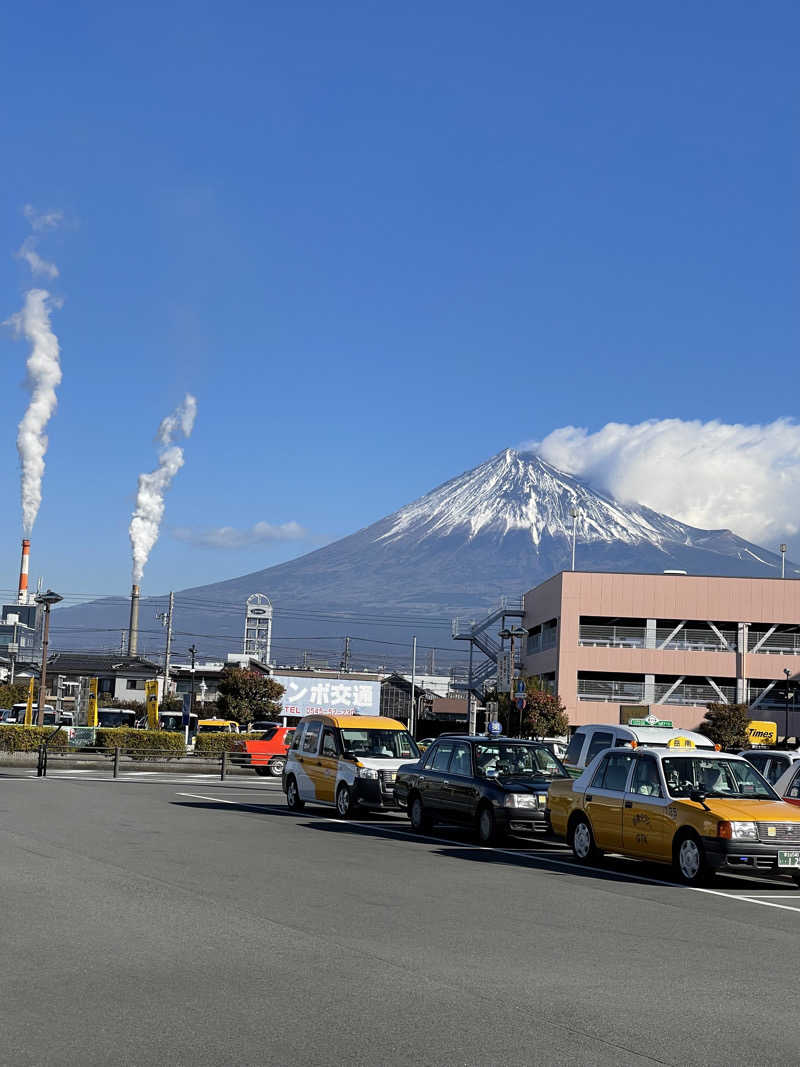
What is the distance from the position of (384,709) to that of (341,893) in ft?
329

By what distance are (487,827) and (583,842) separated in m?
2.56

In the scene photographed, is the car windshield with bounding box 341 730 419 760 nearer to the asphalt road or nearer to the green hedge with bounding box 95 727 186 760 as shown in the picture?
the asphalt road

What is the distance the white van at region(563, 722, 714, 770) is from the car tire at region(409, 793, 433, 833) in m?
3.57

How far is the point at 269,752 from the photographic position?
4359cm

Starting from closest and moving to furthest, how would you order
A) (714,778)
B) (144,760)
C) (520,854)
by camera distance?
1. (714,778)
2. (520,854)
3. (144,760)

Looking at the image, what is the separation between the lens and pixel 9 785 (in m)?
29.2

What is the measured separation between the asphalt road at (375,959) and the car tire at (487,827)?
1.55m

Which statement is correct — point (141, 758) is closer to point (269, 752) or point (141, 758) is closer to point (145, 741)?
point (145, 741)

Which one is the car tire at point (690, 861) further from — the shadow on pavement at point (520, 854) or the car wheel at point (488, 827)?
the car wheel at point (488, 827)

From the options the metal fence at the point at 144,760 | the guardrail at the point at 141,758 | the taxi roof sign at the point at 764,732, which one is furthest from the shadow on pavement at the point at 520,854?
the taxi roof sign at the point at 764,732

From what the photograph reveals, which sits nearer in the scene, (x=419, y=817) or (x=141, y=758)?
(x=419, y=817)

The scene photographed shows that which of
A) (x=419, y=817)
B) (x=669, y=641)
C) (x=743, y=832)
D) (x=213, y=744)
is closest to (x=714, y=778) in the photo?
(x=743, y=832)

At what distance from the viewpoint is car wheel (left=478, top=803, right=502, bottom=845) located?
1886 cm

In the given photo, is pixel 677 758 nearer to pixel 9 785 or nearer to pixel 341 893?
pixel 341 893
